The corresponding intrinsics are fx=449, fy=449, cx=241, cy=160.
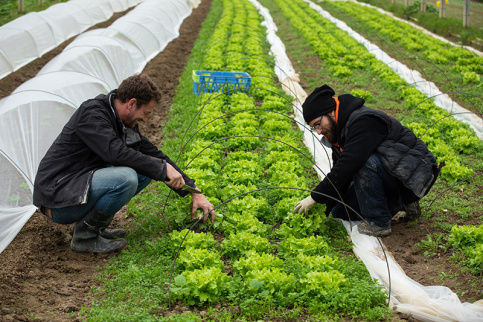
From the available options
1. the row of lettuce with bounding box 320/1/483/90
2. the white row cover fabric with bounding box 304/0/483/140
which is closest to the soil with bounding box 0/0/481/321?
the white row cover fabric with bounding box 304/0/483/140

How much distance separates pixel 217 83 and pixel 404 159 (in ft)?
19.7

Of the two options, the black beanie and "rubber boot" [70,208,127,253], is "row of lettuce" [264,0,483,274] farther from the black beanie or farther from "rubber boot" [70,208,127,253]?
"rubber boot" [70,208,127,253]

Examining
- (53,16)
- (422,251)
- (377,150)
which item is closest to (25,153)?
(377,150)

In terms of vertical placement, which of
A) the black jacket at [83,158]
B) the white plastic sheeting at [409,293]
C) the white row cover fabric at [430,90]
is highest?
the black jacket at [83,158]

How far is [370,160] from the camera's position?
4.74 metres

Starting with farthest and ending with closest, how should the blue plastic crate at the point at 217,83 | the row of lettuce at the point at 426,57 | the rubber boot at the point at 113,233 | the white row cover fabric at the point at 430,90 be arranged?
the blue plastic crate at the point at 217,83
the white row cover fabric at the point at 430,90
the row of lettuce at the point at 426,57
the rubber boot at the point at 113,233

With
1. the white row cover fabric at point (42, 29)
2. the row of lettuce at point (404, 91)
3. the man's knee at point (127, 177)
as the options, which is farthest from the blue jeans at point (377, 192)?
the white row cover fabric at point (42, 29)

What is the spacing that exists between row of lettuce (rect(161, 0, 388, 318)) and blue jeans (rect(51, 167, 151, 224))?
72cm

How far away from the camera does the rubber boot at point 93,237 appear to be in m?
4.57

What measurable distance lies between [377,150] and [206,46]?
10813mm

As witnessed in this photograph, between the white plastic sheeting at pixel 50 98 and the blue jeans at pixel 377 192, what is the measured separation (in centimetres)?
379

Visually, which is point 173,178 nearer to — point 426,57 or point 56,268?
point 56,268

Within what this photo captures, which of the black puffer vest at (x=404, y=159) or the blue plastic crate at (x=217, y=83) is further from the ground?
the black puffer vest at (x=404, y=159)

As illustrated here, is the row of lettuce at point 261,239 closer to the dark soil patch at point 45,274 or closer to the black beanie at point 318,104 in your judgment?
the black beanie at point 318,104
